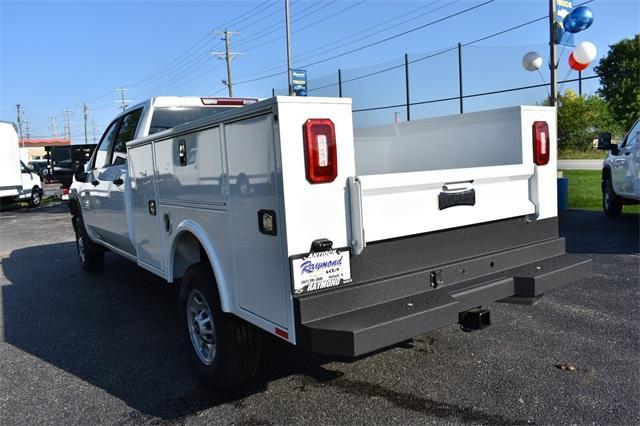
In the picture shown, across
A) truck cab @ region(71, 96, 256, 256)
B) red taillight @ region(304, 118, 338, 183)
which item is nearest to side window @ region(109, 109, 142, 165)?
truck cab @ region(71, 96, 256, 256)

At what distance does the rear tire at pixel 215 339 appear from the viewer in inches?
136

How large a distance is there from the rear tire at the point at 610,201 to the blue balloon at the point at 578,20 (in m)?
3.53

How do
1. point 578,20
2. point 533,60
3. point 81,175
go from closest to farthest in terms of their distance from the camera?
point 81,175 → point 578,20 → point 533,60

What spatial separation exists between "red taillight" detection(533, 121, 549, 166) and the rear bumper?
45 centimetres

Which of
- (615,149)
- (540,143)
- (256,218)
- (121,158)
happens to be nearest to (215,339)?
(256,218)

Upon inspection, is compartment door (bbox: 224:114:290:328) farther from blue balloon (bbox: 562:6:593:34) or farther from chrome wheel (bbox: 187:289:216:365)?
blue balloon (bbox: 562:6:593:34)

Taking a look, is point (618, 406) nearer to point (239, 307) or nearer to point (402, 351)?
point (402, 351)

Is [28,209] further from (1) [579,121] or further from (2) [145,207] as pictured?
(1) [579,121]

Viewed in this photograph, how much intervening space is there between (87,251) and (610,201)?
29.8ft

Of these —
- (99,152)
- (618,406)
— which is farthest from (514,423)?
(99,152)

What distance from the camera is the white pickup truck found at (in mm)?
2793

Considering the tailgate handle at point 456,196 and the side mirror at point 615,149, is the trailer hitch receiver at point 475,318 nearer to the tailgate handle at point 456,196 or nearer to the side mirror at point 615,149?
the tailgate handle at point 456,196

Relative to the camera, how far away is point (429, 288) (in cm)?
332

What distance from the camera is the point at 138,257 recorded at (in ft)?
17.1
